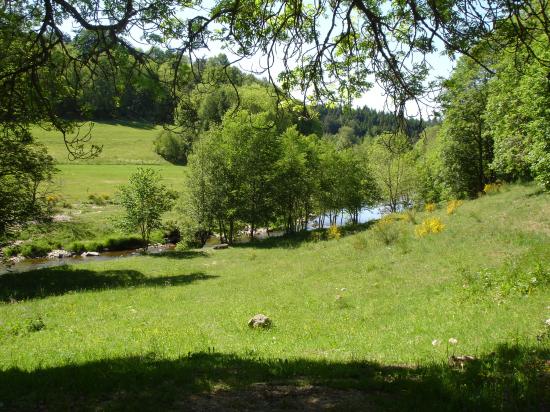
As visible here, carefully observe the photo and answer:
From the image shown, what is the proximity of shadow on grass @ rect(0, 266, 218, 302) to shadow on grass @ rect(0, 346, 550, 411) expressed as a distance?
50.9 ft

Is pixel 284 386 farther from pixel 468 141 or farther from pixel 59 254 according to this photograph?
pixel 468 141

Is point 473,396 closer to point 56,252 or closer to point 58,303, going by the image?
point 58,303

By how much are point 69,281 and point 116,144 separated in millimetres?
92811

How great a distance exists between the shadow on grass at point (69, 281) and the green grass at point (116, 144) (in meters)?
65.8

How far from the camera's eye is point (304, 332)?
11.6 meters

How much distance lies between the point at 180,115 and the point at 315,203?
171ft

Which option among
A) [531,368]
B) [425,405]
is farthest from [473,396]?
[531,368]

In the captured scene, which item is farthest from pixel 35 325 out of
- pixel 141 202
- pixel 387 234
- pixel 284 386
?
pixel 141 202

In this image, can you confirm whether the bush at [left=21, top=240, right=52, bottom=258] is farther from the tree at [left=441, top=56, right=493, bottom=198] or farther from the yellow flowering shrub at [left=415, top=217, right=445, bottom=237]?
the tree at [left=441, top=56, right=493, bottom=198]

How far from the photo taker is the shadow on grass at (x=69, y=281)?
21.7 m

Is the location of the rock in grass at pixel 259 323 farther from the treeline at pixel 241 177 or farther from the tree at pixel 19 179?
the treeline at pixel 241 177

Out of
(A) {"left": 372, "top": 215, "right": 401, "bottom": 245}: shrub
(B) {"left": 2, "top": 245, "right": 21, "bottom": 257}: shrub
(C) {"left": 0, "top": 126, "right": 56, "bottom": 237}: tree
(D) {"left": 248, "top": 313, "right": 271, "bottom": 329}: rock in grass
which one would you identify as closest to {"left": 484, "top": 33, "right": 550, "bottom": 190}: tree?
(A) {"left": 372, "top": 215, "right": 401, "bottom": 245}: shrub

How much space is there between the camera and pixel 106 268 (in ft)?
94.0

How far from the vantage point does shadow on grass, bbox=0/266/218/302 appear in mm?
21688
